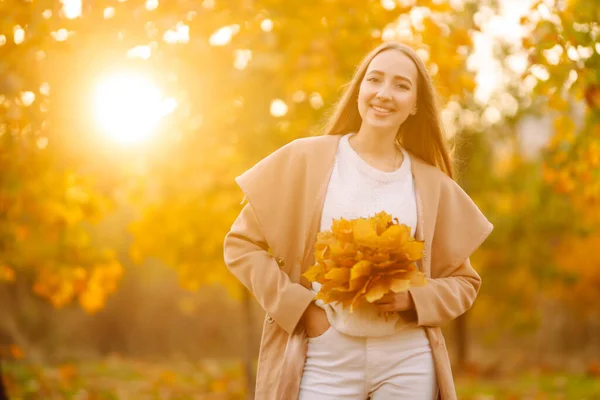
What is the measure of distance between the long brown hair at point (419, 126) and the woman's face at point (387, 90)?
154 millimetres

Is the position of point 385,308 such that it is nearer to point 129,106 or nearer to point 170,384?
point 129,106

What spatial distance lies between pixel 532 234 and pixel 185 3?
11.0 m

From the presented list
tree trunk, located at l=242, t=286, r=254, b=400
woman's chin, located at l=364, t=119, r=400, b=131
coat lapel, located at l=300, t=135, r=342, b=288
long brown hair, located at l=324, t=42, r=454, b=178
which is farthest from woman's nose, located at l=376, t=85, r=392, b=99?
tree trunk, located at l=242, t=286, r=254, b=400

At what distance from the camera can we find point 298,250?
280 centimetres

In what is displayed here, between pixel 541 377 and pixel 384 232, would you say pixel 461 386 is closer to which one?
pixel 541 377

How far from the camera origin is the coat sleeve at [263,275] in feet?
8.75

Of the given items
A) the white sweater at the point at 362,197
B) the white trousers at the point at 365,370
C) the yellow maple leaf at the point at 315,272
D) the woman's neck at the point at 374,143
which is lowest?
the white trousers at the point at 365,370

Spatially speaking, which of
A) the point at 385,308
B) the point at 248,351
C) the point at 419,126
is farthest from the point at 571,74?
the point at 248,351

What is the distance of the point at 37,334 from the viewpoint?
48.7 ft

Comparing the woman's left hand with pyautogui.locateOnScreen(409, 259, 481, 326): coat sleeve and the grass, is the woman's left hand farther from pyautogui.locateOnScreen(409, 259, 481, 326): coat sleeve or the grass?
the grass

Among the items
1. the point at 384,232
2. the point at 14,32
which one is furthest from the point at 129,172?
the point at 384,232

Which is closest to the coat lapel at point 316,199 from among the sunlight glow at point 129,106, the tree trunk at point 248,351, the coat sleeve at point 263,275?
the coat sleeve at point 263,275

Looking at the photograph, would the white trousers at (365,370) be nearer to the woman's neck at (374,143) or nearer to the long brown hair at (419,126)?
the woman's neck at (374,143)

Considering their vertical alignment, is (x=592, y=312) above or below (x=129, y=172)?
below
